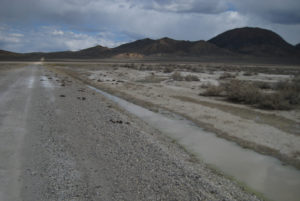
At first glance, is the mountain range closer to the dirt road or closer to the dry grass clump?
the dry grass clump

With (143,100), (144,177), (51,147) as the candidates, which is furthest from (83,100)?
(144,177)

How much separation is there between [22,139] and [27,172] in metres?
2.70

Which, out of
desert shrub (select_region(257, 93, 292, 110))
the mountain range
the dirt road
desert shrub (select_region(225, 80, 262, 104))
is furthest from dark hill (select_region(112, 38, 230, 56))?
the dirt road

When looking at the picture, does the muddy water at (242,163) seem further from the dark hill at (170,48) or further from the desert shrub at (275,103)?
the dark hill at (170,48)

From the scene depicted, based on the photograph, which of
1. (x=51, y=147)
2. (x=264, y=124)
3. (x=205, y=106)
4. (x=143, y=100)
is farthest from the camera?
(x=143, y=100)

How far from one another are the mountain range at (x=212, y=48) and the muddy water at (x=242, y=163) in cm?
13513

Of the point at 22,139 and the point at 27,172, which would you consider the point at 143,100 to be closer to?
the point at 22,139

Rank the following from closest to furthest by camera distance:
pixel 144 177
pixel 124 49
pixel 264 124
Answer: pixel 144 177, pixel 264 124, pixel 124 49

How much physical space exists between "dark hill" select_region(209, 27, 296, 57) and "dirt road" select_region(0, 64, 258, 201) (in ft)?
487

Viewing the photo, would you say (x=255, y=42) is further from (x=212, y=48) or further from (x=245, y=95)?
(x=245, y=95)

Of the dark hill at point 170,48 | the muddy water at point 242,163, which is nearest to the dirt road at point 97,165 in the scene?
the muddy water at point 242,163

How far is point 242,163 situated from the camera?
7691 millimetres

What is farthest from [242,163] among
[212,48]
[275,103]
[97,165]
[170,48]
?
[170,48]

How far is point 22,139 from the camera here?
842 cm
